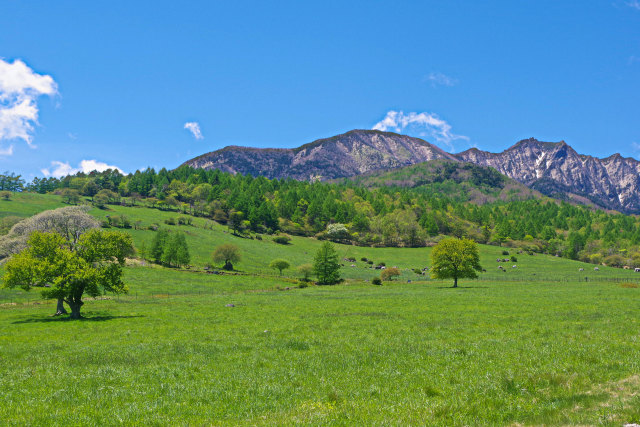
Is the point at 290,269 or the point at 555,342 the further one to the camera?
the point at 290,269

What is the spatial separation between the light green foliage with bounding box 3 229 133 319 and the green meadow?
12.0 ft

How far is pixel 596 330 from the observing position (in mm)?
23266

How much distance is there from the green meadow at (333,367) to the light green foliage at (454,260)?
115 ft

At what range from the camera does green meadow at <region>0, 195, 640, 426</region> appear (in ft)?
34.8

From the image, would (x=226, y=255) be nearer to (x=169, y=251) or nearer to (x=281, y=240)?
(x=169, y=251)

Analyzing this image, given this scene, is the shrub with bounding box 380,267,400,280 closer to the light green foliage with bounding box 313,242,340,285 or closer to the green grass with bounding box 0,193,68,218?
the light green foliage with bounding box 313,242,340,285

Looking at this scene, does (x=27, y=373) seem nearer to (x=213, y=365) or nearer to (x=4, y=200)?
(x=213, y=365)

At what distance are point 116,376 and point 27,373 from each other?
209 inches

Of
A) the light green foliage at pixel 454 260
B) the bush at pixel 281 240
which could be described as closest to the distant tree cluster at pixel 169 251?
the bush at pixel 281 240

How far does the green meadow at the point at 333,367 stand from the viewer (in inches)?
417

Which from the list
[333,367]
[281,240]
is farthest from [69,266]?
[281,240]

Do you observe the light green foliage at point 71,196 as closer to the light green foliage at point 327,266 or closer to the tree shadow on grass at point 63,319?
the light green foliage at point 327,266

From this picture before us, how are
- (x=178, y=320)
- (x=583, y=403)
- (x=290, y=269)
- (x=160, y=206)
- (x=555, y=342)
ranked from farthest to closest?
(x=160, y=206), (x=290, y=269), (x=178, y=320), (x=555, y=342), (x=583, y=403)

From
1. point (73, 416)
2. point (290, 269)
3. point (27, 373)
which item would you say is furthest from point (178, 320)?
point (290, 269)
